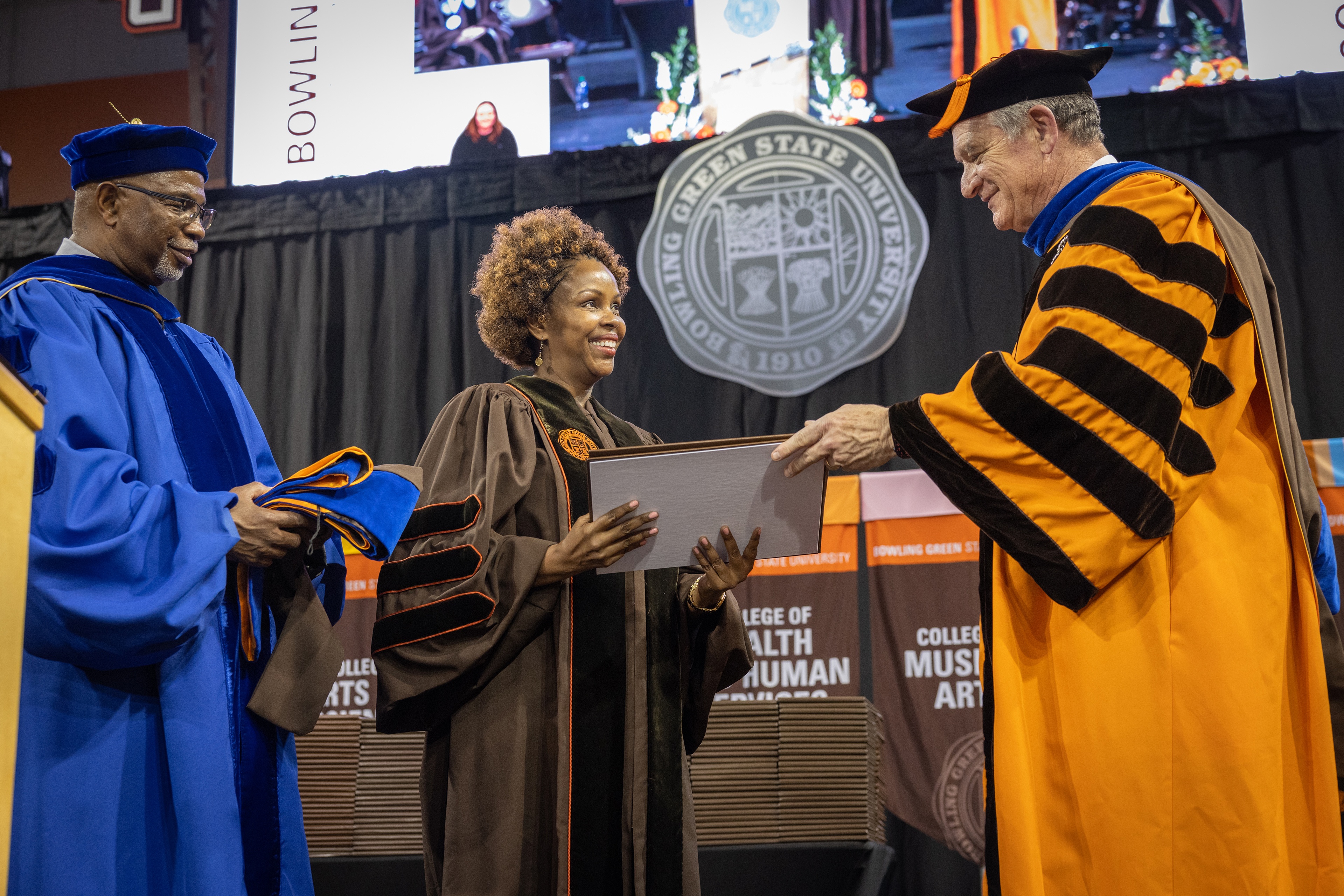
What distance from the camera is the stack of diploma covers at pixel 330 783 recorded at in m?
3.70

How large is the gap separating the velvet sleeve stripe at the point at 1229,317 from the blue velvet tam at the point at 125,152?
1.97m

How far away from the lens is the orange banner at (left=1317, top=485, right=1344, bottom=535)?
15.6 ft

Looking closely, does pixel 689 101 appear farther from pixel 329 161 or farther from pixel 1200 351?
pixel 1200 351

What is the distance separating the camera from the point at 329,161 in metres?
6.29

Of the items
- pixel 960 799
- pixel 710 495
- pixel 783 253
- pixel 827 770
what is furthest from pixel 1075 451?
pixel 783 253

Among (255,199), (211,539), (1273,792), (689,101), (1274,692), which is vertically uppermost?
(689,101)

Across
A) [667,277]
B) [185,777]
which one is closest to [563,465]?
[185,777]

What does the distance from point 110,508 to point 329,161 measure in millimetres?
4854

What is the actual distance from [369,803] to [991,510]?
2570mm

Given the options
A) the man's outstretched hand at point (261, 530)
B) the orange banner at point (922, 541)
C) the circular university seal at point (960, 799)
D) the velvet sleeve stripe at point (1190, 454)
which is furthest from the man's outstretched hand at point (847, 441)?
the circular university seal at point (960, 799)

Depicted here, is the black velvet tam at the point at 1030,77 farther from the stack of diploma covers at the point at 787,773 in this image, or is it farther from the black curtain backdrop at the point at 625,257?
the black curtain backdrop at the point at 625,257

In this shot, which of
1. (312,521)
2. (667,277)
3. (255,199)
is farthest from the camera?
(255,199)

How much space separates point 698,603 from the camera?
2.45 m

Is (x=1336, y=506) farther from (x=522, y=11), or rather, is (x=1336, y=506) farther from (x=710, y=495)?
(x=522, y=11)
